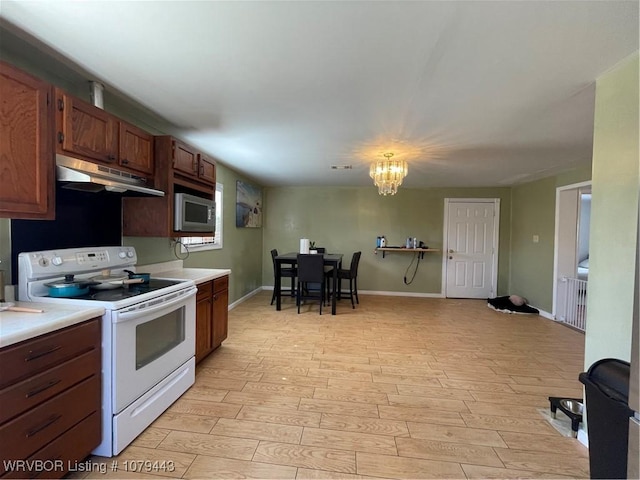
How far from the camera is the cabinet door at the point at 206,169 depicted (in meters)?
2.90

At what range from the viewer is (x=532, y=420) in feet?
6.52

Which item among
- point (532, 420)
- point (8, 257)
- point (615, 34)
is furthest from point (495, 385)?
point (8, 257)

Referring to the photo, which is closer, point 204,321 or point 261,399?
point 261,399

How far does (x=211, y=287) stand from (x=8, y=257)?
4.58 feet

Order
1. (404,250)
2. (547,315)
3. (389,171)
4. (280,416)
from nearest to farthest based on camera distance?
(280,416) → (389,171) → (547,315) → (404,250)

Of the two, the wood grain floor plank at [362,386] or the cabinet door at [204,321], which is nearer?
the wood grain floor plank at [362,386]

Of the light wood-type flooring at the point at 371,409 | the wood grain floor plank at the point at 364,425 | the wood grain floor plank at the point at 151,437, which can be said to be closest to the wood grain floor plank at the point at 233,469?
the light wood-type flooring at the point at 371,409

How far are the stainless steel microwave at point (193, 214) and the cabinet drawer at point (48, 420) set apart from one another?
133cm

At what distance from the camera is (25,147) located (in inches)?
57.9

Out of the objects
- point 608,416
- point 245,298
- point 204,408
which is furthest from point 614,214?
point 245,298

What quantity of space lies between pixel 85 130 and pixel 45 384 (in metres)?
1.45

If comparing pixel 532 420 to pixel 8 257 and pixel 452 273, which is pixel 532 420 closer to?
pixel 8 257

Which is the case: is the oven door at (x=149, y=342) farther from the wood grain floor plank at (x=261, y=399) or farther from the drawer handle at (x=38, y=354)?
the wood grain floor plank at (x=261, y=399)

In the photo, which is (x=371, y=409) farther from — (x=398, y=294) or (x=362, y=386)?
(x=398, y=294)
